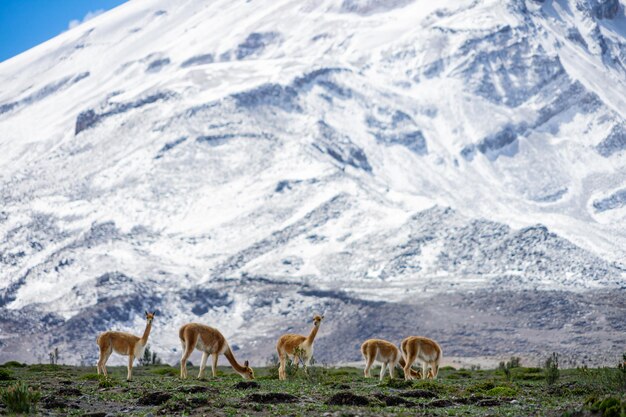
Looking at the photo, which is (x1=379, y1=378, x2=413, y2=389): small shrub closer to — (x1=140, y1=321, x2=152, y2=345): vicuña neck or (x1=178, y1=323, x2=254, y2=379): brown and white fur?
(x1=178, y1=323, x2=254, y2=379): brown and white fur

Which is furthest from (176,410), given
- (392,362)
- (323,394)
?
(392,362)

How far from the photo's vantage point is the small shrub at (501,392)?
4139 centimetres

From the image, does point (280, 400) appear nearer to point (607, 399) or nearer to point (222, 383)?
point (222, 383)

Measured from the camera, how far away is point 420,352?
4819 cm

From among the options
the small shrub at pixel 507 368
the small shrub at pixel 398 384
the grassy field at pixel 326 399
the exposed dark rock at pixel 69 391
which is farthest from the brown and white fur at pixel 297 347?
the small shrub at pixel 507 368

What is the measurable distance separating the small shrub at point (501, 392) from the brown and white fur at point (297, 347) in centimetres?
829

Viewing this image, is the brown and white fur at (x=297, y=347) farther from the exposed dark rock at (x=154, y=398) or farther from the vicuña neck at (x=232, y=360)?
the exposed dark rock at (x=154, y=398)

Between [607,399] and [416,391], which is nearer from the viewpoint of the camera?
[607,399]

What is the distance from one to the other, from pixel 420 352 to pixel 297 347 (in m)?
5.54

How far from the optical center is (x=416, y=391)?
40000 mm

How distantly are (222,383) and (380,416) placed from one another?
15177 mm

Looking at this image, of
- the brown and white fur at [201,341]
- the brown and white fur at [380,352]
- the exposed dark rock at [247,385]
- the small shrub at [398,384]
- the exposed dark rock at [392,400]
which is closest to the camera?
the exposed dark rock at [392,400]

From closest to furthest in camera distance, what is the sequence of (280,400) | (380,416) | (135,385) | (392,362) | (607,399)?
(607,399) < (380,416) < (280,400) < (135,385) < (392,362)

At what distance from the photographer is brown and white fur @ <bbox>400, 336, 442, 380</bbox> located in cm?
4772
